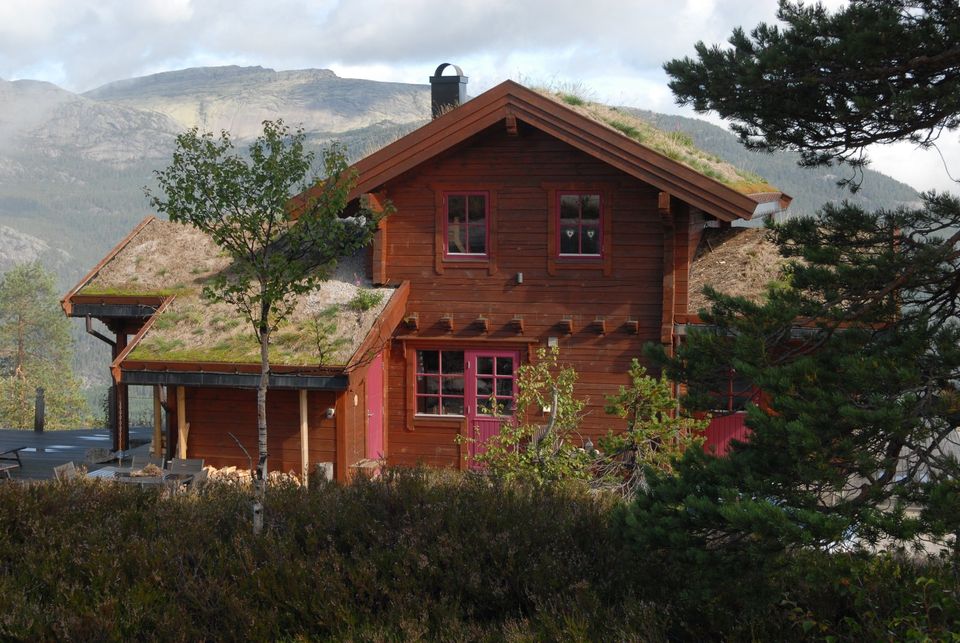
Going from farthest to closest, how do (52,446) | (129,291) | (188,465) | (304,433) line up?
(52,446), (129,291), (304,433), (188,465)

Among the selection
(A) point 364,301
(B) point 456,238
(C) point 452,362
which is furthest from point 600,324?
(A) point 364,301

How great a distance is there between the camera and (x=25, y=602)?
29.4 ft

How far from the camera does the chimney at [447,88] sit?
21.0 metres

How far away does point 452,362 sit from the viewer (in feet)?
60.6

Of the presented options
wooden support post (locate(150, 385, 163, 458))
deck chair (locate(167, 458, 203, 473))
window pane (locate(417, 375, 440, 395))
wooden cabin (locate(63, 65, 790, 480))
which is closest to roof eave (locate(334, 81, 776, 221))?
wooden cabin (locate(63, 65, 790, 480))

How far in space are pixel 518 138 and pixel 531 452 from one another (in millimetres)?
6694

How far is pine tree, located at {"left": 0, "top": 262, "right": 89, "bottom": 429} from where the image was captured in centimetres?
5494

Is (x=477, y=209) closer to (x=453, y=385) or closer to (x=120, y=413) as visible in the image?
(x=453, y=385)

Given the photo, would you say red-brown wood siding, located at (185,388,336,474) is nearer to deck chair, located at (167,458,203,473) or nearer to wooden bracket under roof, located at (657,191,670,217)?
deck chair, located at (167,458,203,473)

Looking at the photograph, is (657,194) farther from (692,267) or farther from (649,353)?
(649,353)

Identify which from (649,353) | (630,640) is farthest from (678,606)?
(649,353)

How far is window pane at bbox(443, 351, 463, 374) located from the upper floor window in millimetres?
2543

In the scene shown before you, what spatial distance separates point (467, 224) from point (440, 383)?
9.27 ft

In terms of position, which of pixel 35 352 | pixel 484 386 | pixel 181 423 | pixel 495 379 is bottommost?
pixel 35 352
